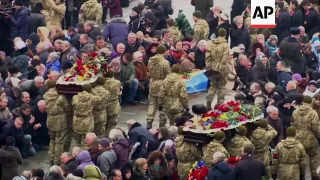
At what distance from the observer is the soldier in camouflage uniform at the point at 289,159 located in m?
26.7

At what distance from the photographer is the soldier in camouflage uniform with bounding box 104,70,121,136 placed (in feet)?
94.9

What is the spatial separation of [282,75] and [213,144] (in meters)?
6.02

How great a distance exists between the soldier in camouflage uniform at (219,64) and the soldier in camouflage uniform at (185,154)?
15.5ft

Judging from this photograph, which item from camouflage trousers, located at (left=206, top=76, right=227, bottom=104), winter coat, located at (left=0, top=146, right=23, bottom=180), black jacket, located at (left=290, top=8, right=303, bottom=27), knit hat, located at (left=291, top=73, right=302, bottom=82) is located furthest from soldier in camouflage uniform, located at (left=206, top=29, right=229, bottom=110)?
winter coat, located at (left=0, top=146, right=23, bottom=180)

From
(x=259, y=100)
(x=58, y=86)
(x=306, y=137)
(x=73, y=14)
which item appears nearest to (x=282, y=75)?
(x=259, y=100)

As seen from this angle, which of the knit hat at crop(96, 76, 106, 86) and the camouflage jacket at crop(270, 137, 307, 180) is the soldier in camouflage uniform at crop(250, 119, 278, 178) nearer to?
the camouflage jacket at crop(270, 137, 307, 180)

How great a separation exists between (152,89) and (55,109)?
9.92 feet

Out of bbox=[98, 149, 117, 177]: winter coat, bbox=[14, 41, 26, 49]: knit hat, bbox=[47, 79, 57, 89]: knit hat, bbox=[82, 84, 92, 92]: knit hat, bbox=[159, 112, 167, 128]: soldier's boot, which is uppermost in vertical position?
A: bbox=[14, 41, 26, 49]: knit hat

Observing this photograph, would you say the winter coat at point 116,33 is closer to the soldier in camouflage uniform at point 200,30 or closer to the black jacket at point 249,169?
the soldier in camouflage uniform at point 200,30

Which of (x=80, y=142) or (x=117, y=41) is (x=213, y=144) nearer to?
(x=80, y=142)

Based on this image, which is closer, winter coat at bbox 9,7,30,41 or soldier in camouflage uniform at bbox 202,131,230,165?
soldier in camouflage uniform at bbox 202,131,230,165

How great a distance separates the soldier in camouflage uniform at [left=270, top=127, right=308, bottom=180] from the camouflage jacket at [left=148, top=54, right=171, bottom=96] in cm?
411

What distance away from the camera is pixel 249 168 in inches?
1011

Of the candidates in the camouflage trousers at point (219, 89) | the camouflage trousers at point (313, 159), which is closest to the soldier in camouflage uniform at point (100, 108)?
the camouflage trousers at point (219, 89)
